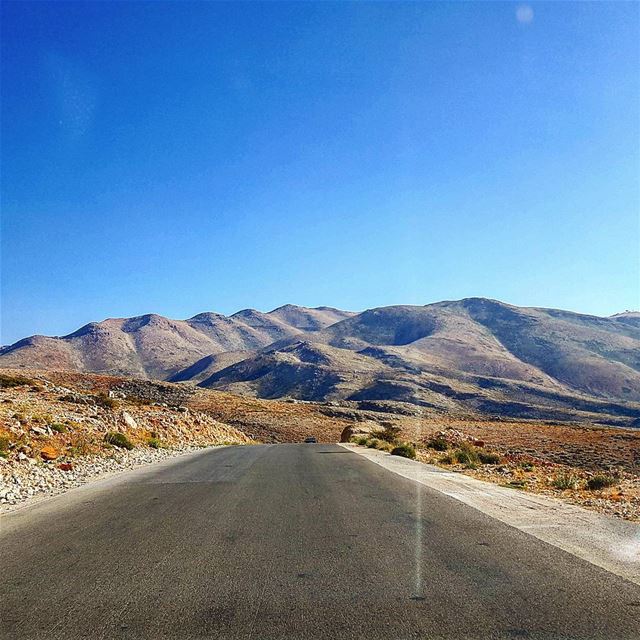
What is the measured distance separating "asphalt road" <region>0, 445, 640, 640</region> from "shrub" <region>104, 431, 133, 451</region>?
1280 cm

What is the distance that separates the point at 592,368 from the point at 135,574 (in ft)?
733

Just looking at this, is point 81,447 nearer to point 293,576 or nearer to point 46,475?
point 46,475

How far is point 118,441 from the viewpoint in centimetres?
2214

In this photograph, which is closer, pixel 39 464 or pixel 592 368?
pixel 39 464

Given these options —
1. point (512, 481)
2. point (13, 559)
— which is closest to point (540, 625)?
point (13, 559)

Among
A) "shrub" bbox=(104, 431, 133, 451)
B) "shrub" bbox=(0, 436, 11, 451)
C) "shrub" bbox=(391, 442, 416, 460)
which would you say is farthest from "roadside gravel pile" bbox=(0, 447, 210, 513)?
"shrub" bbox=(391, 442, 416, 460)

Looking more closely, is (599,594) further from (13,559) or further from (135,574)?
(13,559)

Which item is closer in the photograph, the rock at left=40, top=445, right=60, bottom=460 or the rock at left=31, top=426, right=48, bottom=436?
the rock at left=40, top=445, right=60, bottom=460

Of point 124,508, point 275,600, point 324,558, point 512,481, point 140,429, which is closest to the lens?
point 275,600

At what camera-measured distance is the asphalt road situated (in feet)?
14.1

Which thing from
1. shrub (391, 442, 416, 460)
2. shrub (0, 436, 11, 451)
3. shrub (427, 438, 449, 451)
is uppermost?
shrub (0, 436, 11, 451)

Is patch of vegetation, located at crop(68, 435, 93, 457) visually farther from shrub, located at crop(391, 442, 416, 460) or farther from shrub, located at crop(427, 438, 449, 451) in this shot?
shrub, located at crop(427, 438, 449, 451)

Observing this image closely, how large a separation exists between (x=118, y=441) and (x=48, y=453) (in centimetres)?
573

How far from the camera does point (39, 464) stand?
49.5ft
